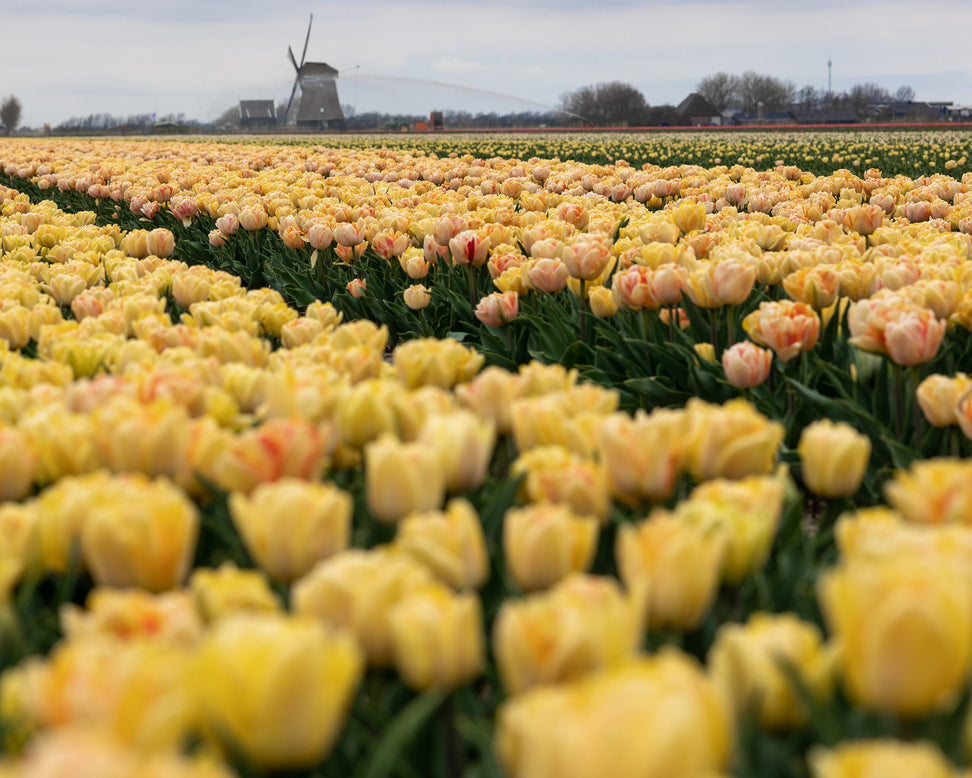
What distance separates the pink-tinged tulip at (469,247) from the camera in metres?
4.77

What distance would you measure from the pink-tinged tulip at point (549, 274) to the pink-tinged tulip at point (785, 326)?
1.19 m

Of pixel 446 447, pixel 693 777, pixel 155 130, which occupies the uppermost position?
pixel 155 130

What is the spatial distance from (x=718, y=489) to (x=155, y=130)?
286 ft

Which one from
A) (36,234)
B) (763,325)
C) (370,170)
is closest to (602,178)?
(370,170)

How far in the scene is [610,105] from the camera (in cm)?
8525

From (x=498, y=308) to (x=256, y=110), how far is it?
107m

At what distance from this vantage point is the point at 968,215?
5.60 meters

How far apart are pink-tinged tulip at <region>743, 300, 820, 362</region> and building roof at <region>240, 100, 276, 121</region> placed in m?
106

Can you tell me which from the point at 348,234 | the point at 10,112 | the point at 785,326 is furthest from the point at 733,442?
the point at 10,112

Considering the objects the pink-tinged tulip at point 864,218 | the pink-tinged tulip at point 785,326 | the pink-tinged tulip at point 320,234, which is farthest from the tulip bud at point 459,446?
the pink-tinged tulip at point 320,234

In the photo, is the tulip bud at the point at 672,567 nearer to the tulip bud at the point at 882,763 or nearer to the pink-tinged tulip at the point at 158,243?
the tulip bud at the point at 882,763

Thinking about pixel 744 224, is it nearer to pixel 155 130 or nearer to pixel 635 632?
pixel 635 632

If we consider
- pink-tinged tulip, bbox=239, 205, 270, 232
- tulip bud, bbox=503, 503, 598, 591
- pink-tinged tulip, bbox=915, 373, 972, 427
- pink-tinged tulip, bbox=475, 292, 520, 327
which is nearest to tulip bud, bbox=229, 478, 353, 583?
tulip bud, bbox=503, 503, 598, 591

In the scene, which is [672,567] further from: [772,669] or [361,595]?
[361,595]
